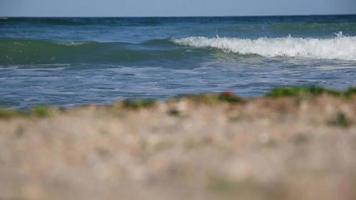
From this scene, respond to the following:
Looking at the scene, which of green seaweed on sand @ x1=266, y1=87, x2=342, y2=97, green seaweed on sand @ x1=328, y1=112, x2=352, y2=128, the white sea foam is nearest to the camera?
green seaweed on sand @ x1=328, y1=112, x2=352, y2=128

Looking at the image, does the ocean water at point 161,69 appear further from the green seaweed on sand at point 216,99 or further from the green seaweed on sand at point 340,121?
the green seaweed on sand at point 340,121

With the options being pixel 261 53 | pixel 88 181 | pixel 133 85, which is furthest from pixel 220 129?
pixel 261 53

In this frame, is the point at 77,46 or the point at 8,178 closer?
the point at 8,178

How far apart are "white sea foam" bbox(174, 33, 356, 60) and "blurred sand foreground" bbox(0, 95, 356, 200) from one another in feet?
41.5

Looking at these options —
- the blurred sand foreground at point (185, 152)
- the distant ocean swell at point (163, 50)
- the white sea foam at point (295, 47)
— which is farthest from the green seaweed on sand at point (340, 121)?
the white sea foam at point (295, 47)

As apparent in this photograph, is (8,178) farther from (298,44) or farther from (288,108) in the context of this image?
(298,44)

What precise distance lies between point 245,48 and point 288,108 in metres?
15.1

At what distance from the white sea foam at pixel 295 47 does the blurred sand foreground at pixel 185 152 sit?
497 inches

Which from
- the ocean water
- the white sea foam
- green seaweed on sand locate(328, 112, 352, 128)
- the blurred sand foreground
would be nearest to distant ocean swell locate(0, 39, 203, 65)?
the ocean water

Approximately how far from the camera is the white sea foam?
17117mm

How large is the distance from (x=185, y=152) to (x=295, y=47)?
1580cm

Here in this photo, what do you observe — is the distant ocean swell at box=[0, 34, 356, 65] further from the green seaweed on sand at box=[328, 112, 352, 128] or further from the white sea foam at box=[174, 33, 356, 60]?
the green seaweed on sand at box=[328, 112, 352, 128]

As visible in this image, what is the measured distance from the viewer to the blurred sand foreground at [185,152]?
8.77 feet

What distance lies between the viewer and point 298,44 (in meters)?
18.9
